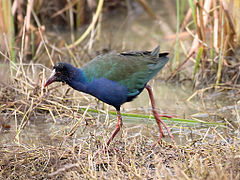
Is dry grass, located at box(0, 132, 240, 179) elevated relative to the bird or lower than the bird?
lower

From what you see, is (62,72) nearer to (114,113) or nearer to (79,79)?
(79,79)

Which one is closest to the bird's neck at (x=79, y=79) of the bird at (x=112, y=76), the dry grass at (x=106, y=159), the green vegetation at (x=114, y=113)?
the bird at (x=112, y=76)

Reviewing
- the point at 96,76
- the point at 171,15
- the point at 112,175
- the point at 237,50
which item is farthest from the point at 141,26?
the point at 112,175

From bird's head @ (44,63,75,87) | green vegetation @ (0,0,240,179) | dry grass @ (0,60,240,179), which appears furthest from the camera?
bird's head @ (44,63,75,87)

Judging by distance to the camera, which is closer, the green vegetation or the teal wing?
the green vegetation

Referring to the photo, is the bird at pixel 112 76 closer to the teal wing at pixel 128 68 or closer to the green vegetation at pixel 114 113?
the teal wing at pixel 128 68

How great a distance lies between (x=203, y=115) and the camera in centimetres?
428

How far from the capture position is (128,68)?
11.7 feet

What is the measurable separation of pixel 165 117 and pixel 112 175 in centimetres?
115

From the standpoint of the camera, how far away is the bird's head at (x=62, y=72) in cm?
341

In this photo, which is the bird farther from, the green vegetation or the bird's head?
the green vegetation

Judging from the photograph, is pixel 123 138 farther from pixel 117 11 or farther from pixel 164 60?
pixel 117 11

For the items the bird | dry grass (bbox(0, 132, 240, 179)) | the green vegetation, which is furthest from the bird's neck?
dry grass (bbox(0, 132, 240, 179))

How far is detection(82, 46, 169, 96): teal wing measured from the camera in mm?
3457
